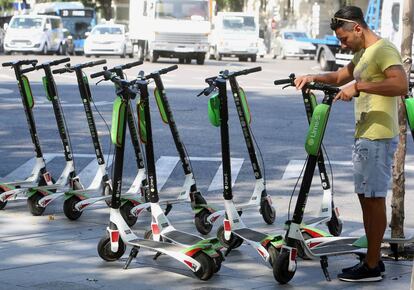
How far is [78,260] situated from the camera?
27.5 ft

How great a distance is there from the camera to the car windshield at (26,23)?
53.1 metres

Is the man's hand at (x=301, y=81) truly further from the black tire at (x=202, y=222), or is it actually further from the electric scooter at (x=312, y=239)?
the black tire at (x=202, y=222)

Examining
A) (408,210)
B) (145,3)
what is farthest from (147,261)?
(145,3)

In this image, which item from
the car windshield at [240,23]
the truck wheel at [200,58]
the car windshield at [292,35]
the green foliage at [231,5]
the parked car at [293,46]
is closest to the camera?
the truck wheel at [200,58]

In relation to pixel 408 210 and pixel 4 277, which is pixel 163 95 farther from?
pixel 408 210

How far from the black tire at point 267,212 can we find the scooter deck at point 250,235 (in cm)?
145

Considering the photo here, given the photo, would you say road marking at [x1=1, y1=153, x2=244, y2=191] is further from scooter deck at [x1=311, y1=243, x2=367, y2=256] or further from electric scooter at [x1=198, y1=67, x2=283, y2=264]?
scooter deck at [x1=311, y1=243, x2=367, y2=256]

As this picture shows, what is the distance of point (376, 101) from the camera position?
24.8ft

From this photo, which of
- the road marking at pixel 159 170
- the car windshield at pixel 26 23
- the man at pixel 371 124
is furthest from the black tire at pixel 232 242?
the car windshield at pixel 26 23

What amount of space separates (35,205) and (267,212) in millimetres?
2093

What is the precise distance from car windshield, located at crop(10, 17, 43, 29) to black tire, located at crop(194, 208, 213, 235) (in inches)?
1753

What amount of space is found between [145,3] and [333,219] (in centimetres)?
3756

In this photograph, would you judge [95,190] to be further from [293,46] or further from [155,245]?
[293,46]

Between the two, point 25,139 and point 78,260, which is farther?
point 25,139
